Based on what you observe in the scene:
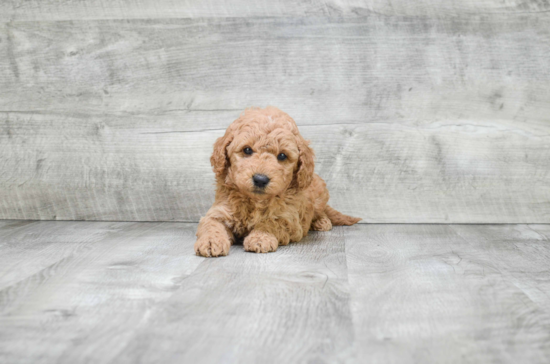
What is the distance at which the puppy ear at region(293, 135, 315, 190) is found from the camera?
2.22 metres

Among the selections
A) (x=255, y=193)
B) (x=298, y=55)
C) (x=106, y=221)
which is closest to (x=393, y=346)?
(x=255, y=193)

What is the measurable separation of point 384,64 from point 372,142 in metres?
0.44

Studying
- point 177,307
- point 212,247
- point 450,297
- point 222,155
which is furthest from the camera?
point 222,155

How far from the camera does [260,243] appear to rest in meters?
2.12

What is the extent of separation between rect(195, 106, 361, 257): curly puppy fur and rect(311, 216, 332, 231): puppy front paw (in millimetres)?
253

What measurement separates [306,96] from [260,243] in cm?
108

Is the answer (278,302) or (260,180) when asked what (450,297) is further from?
(260,180)

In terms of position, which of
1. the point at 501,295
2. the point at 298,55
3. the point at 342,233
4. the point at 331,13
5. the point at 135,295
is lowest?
the point at 342,233

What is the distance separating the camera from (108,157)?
2984 mm

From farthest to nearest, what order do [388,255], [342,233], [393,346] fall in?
[342,233] < [388,255] < [393,346]

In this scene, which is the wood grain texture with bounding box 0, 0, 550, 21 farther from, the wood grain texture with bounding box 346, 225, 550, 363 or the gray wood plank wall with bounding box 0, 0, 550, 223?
the wood grain texture with bounding box 346, 225, 550, 363

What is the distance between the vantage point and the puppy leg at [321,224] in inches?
105

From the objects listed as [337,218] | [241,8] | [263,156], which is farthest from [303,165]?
[241,8]

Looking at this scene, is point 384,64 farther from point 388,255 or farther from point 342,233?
point 388,255
